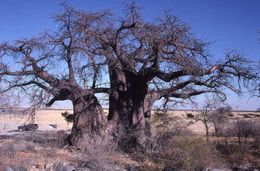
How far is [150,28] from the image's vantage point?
722 inches

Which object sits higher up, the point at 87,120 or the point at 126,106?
the point at 126,106

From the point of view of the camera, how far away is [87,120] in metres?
20.2

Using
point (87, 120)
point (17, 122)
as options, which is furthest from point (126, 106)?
point (17, 122)

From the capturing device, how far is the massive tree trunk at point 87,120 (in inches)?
785

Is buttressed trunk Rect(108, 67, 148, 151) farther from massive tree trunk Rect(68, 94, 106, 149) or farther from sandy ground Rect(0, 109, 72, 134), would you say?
sandy ground Rect(0, 109, 72, 134)

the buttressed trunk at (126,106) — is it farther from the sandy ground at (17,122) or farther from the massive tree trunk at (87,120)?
the sandy ground at (17,122)

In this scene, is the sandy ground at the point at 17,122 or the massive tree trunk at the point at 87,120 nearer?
the massive tree trunk at the point at 87,120

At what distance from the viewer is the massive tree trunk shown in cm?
1994

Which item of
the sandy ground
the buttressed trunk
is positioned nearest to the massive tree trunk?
the buttressed trunk

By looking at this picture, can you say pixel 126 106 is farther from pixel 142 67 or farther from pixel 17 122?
pixel 17 122

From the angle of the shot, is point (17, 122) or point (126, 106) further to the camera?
point (17, 122)

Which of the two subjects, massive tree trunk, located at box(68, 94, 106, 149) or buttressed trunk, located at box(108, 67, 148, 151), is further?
buttressed trunk, located at box(108, 67, 148, 151)

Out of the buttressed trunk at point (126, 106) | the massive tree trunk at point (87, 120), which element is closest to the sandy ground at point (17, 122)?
the massive tree trunk at point (87, 120)

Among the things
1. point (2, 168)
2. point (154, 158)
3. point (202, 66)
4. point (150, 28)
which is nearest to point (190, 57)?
point (202, 66)
